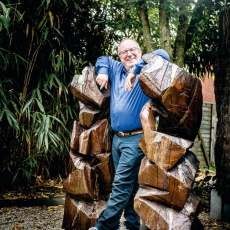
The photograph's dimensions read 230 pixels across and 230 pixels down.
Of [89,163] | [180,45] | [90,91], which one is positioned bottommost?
[89,163]

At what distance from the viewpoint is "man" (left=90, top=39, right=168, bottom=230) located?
8.19 ft

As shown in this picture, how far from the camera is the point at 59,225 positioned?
326 cm

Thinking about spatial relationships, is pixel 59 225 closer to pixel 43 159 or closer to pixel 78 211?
pixel 78 211

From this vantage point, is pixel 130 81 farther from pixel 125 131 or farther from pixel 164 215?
pixel 164 215

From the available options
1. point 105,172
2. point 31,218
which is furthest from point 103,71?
point 31,218

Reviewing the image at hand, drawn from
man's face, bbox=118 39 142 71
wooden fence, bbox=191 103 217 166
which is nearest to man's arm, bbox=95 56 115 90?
man's face, bbox=118 39 142 71

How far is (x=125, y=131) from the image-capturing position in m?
2.60

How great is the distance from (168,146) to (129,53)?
798 millimetres

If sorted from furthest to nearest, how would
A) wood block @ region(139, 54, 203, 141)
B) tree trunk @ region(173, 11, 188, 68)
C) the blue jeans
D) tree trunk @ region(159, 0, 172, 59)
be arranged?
tree trunk @ region(173, 11, 188, 68) < tree trunk @ region(159, 0, 172, 59) < the blue jeans < wood block @ region(139, 54, 203, 141)

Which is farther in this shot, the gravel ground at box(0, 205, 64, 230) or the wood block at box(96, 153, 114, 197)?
the gravel ground at box(0, 205, 64, 230)

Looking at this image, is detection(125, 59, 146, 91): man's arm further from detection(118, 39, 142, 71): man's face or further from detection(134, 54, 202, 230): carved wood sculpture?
detection(118, 39, 142, 71): man's face

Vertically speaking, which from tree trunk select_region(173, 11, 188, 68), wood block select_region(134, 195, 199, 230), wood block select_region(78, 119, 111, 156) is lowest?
wood block select_region(134, 195, 199, 230)

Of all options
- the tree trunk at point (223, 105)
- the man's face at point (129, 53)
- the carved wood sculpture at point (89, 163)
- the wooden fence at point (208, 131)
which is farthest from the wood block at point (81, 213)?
the wooden fence at point (208, 131)

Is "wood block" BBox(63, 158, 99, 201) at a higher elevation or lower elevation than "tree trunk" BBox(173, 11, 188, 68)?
lower
